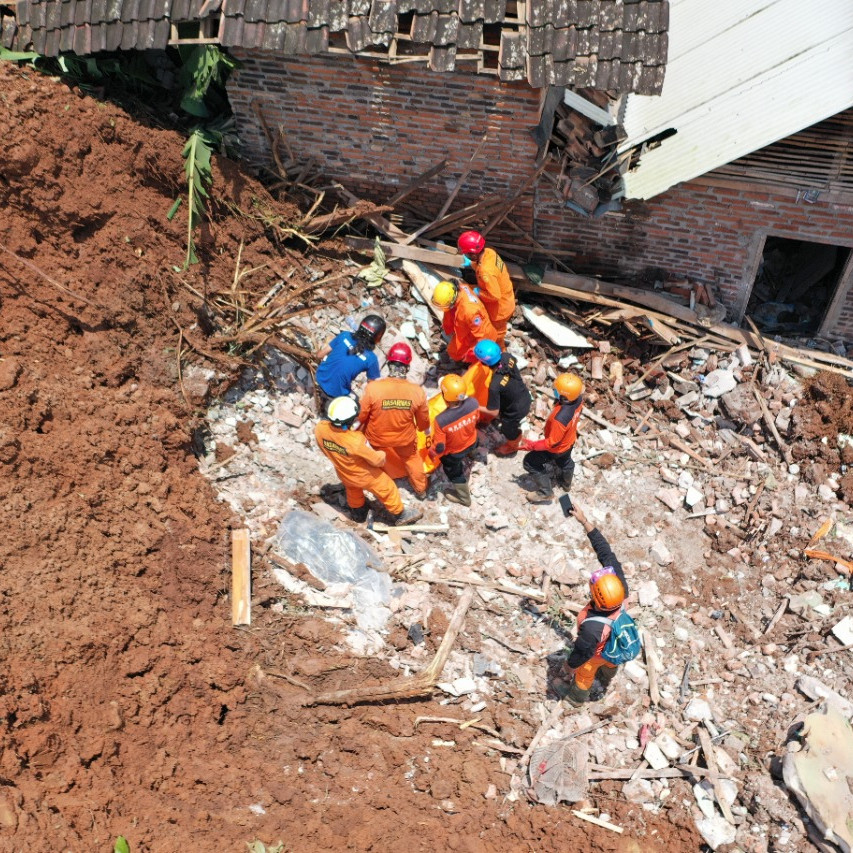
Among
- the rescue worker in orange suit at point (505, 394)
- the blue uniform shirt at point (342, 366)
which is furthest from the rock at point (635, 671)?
the blue uniform shirt at point (342, 366)

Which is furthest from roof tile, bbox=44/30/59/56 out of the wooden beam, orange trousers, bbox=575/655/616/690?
orange trousers, bbox=575/655/616/690

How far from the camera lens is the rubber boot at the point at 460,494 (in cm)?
805

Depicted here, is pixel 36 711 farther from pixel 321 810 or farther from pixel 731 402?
pixel 731 402

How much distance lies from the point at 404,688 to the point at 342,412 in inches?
98.7

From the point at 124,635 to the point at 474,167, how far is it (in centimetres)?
592

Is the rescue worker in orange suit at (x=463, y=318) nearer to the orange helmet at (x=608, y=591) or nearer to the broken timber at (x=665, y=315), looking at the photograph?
the broken timber at (x=665, y=315)

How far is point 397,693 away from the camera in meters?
6.59

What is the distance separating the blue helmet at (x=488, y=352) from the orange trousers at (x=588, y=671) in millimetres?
3027

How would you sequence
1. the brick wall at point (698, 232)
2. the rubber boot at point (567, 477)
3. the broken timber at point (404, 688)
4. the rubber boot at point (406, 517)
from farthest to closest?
1. the brick wall at point (698, 232)
2. the rubber boot at point (567, 477)
3. the rubber boot at point (406, 517)
4. the broken timber at point (404, 688)

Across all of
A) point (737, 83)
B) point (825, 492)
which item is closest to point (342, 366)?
point (737, 83)

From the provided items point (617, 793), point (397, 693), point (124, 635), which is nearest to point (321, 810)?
point (397, 693)

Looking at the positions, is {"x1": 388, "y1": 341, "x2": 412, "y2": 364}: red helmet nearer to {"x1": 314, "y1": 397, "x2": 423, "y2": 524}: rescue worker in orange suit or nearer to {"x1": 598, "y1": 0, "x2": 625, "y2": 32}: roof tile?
{"x1": 314, "y1": 397, "x2": 423, "y2": 524}: rescue worker in orange suit

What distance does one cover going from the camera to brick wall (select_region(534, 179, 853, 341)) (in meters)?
8.41

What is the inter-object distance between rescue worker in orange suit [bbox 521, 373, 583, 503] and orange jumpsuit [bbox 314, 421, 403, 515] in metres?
1.52
